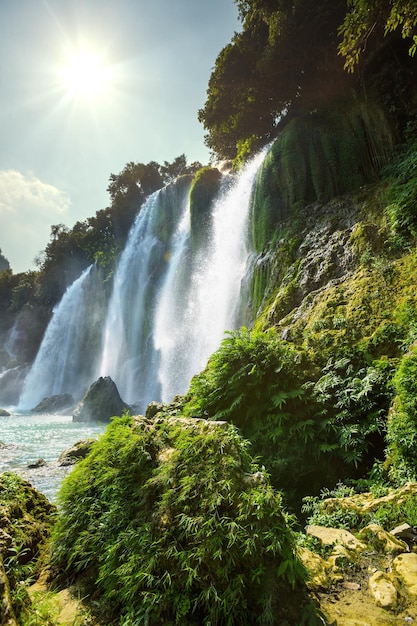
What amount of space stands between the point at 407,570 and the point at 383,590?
1.00 feet

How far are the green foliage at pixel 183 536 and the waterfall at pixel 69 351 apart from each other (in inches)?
1354

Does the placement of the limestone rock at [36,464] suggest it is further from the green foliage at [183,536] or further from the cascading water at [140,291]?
the cascading water at [140,291]

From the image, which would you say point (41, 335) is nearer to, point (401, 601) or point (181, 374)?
point (181, 374)

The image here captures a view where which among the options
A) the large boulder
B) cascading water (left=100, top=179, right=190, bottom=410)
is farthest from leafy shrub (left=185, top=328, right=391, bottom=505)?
cascading water (left=100, top=179, right=190, bottom=410)

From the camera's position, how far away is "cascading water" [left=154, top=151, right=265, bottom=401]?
1738 centimetres

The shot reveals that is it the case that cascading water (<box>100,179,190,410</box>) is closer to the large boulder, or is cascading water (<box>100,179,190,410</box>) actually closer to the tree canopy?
the large boulder

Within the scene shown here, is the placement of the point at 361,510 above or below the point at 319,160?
below

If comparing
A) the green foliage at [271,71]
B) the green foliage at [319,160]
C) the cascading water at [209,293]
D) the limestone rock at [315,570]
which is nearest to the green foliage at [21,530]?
the limestone rock at [315,570]

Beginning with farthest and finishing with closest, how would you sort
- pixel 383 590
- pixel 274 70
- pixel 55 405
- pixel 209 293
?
pixel 55 405
pixel 209 293
pixel 274 70
pixel 383 590

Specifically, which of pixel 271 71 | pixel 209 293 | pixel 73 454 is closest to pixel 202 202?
pixel 209 293

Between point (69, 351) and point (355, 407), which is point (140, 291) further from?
point (355, 407)

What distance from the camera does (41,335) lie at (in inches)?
1871

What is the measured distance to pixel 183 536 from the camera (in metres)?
2.31

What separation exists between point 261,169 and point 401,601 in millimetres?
16637
